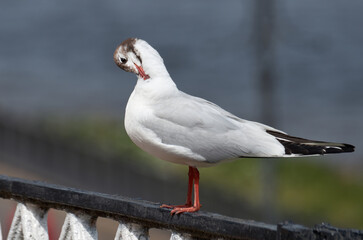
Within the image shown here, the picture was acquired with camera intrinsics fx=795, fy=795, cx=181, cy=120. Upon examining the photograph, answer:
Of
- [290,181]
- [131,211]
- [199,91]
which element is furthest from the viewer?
[199,91]

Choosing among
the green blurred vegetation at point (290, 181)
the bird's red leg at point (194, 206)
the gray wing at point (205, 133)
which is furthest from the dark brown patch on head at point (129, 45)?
the green blurred vegetation at point (290, 181)

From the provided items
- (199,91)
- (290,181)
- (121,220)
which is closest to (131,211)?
(121,220)

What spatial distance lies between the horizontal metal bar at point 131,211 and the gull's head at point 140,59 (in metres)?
0.72

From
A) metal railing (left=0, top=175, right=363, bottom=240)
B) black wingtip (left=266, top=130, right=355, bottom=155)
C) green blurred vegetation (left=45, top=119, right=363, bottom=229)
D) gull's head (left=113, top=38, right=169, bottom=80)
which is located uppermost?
green blurred vegetation (left=45, top=119, right=363, bottom=229)

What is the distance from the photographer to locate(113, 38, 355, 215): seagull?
3.65m

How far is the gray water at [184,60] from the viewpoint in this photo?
29.3 m

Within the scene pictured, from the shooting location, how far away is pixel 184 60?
1513 inches

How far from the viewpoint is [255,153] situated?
373cm

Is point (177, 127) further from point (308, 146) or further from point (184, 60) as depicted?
point (184, 60)

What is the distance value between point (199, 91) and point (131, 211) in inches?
1176

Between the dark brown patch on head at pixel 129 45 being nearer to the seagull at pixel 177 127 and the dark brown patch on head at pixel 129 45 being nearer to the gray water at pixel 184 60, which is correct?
the seagull at pixel 177 127

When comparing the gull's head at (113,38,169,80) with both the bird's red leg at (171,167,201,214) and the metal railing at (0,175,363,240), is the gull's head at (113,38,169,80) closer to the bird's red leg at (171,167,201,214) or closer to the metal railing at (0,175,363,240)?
the bird's red leg at (171,167,201,214)

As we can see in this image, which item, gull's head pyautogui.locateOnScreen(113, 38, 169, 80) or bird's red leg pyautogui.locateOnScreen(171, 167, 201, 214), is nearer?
bird's red leg pyautogui.locateOnScreen(171, 167, 201, 214)

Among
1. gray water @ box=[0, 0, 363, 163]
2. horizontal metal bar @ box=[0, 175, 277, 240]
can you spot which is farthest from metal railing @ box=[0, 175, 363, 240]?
gray water @ box=[0, 0, 363, 163]
